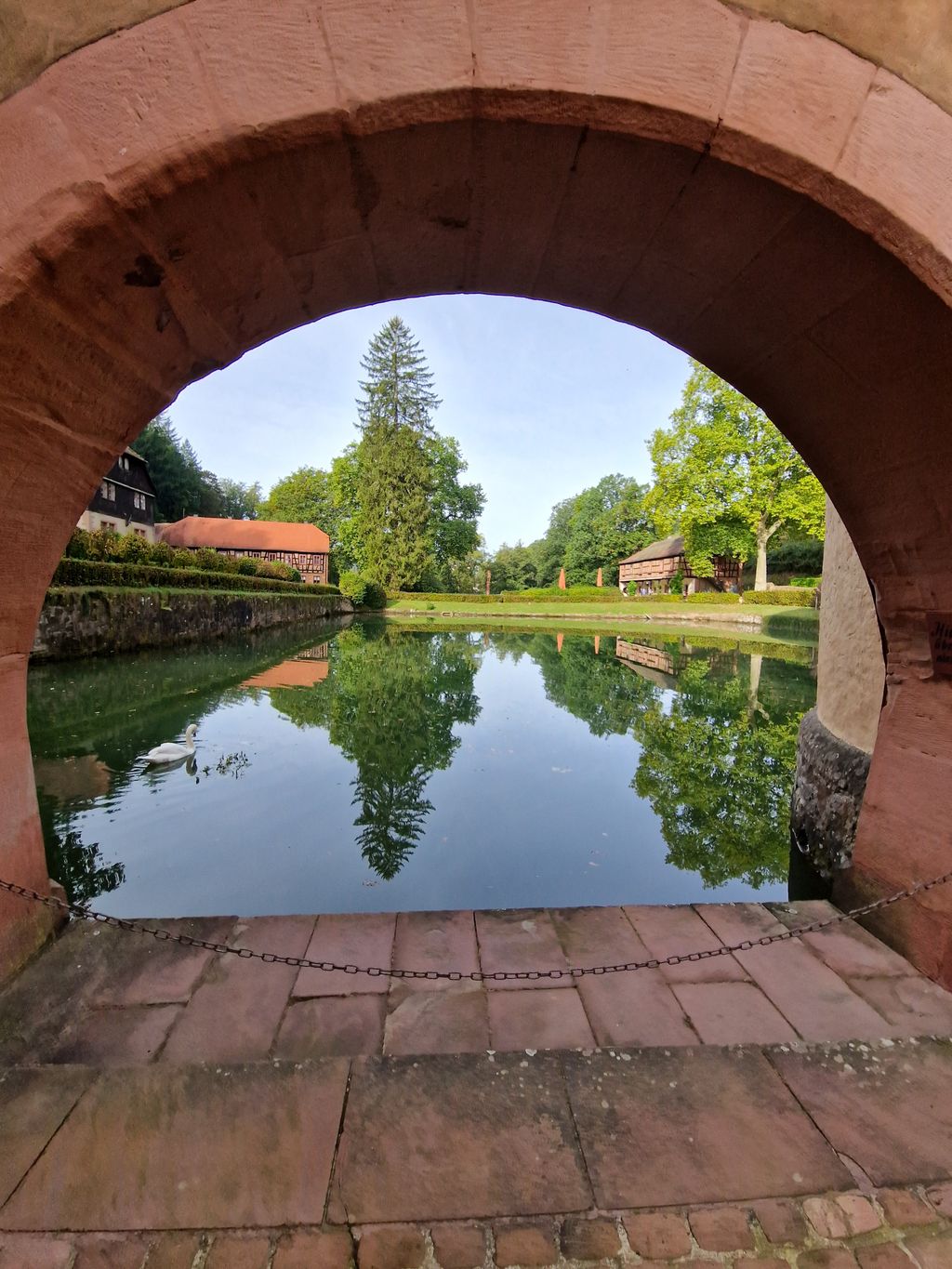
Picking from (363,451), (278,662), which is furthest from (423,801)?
(363,451)

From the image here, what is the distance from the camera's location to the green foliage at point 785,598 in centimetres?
2827

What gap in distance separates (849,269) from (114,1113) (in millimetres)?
3317

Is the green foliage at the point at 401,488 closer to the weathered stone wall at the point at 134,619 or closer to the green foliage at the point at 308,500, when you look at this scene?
the green foliage at the point at 308,500

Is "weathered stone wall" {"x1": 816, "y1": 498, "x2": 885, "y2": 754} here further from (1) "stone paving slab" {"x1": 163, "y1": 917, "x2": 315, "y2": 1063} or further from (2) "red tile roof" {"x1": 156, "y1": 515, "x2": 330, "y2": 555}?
(2) "red tile roof" {"x1": 156, "y1": 515, "x2": 330, "y2": 555}

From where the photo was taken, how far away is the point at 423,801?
5469 mm

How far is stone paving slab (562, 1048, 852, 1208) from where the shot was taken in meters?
1.42

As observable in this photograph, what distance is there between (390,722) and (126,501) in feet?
122

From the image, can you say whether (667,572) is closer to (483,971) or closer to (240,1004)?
(483,971)

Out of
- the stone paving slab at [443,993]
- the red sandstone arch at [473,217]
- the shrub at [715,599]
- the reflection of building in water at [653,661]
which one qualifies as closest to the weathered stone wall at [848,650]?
the red sandstone arch at [473,217]

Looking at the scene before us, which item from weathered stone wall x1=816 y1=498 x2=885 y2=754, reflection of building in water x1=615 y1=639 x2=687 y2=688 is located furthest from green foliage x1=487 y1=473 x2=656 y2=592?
weathered stone wall x1=816 y1=498 x2=885 y2=754

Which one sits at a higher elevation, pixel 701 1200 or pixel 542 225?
pixel 542 225

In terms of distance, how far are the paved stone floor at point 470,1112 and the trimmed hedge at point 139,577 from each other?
7444mm

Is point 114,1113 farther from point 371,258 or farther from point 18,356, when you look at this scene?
point 371,258

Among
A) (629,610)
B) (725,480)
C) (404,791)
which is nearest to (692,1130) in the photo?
(404,791)
